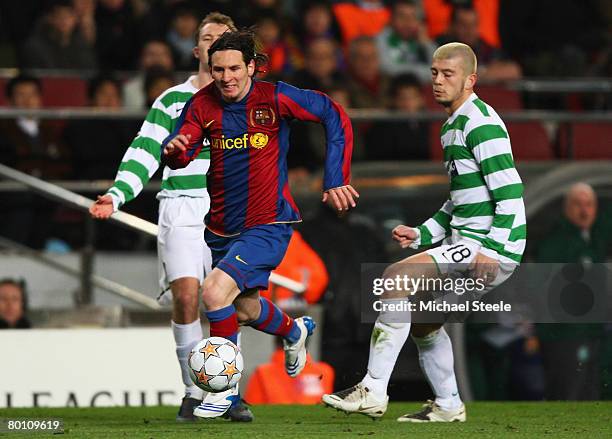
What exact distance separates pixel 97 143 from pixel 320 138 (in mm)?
1882

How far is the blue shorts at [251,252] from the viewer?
7.16 meters

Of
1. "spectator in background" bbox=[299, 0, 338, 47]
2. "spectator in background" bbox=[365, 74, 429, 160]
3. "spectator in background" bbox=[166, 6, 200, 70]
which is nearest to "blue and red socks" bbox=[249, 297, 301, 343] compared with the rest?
"spectator in background" bbox=[365, 74, 429, 160]

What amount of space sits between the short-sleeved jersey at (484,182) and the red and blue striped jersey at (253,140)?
582 mm

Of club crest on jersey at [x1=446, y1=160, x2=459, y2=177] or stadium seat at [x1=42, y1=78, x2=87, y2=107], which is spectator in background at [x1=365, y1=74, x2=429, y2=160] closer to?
stadium seat at [x1=42, y1=78, x2=87, y2=107]

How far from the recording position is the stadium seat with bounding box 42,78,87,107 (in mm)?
12562

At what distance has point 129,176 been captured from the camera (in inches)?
304

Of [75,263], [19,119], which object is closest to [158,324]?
[75,263]

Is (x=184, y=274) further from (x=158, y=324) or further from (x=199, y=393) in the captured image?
(x=158, y=324)

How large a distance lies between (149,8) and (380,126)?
3.21 metres

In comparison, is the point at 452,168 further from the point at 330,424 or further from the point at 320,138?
the point at 320,138

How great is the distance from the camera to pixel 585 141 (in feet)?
40.6

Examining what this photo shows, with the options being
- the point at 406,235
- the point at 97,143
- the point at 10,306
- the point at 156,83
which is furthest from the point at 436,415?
the point at 156,83

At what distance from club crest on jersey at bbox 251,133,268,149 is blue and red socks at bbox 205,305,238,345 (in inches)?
34.2

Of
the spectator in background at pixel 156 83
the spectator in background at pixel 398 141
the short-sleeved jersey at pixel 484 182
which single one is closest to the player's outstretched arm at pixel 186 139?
the short-sleeved jersey at pixel 484 182
